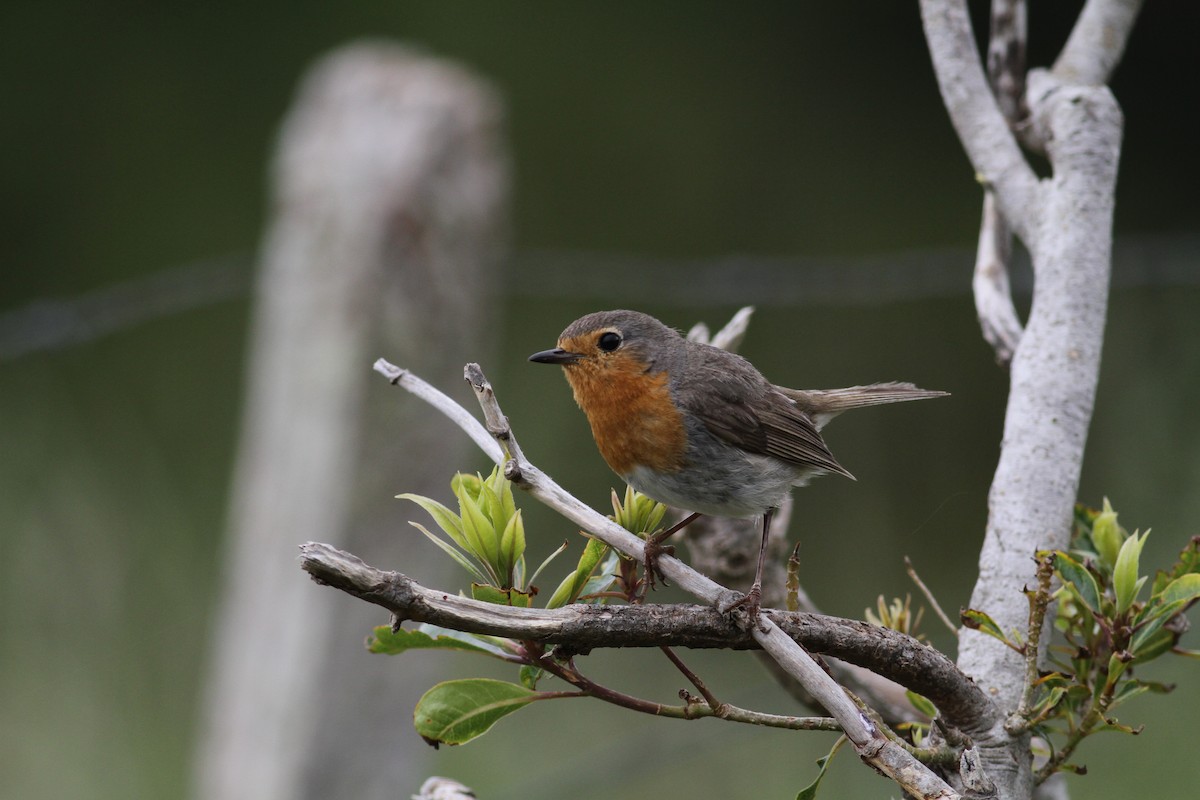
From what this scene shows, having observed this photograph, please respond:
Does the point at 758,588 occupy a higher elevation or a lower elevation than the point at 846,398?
lower

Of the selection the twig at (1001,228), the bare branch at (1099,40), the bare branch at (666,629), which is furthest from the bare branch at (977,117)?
the bare branch at (666,629)

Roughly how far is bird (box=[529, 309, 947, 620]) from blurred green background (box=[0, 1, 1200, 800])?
1.23 meters

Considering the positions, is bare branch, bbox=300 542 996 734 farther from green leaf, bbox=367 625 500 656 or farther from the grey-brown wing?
the grey-brown wing

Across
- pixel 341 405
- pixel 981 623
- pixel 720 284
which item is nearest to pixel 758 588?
pixel 981 623

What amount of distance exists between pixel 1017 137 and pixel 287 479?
1865 millimetres

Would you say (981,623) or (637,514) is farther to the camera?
(637,514)

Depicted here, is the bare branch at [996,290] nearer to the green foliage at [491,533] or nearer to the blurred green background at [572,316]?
the green foliage at [491,533]

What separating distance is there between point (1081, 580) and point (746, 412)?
30.1 inches

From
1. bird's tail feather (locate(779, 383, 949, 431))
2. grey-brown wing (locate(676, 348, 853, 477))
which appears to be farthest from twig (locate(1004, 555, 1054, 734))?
bird's tail feather (locate(779, 383, 949, 431))

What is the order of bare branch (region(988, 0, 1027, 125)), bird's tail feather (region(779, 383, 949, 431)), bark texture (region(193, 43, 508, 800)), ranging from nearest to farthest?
bare branch (region(988, 0, 1027, 125)) → bird's tail feather (region(779, 383, 949, 431)) → bark texture (region(193, 43, 508, 800))

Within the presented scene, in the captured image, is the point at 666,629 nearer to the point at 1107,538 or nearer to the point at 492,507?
the point at 492,507

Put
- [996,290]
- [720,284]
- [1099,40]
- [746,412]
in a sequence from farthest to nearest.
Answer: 1. [720,284]
2. [746,412]
3. [1099,40]
4. [996,290]

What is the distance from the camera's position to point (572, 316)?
6113 millimetres

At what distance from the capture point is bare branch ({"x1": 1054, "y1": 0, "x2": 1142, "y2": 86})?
168cm
